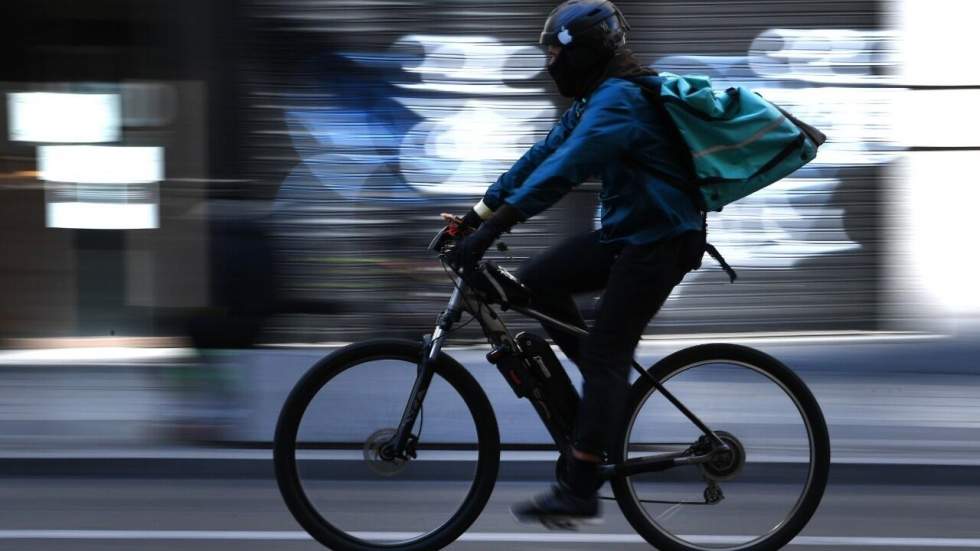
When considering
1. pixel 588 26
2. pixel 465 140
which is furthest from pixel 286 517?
pixel 465 140

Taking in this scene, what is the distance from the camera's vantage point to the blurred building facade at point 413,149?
6707mm

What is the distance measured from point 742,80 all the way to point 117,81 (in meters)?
3.50

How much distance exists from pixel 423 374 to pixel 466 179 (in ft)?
9.96

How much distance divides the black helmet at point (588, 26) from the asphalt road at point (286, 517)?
142 cm

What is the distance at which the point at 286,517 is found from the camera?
15.7 feet

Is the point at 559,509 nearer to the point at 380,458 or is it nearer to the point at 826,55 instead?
the point at 380,458

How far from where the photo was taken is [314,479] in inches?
158

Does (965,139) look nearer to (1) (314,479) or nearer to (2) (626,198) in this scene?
(2) (626,198)

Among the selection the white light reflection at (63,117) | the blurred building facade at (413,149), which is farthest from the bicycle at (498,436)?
the white light reflection at (63,117)

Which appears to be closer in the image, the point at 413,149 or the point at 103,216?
the point at 413,149

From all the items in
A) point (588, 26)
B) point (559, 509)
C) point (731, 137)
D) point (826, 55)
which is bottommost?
point (559, 509)

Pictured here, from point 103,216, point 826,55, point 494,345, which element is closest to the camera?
point 494,345

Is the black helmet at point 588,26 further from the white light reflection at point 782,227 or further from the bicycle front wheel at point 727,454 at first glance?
the white light reflection at point 782,227

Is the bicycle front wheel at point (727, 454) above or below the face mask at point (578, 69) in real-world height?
below
